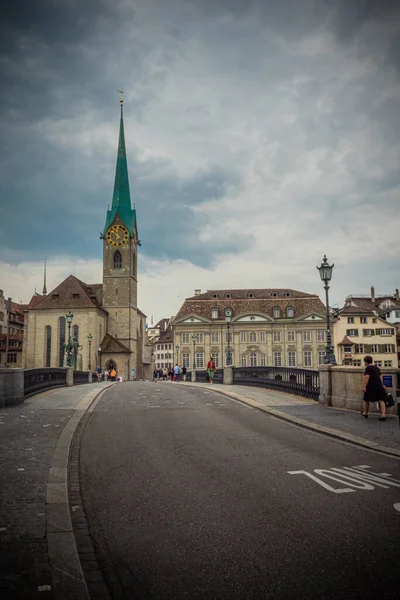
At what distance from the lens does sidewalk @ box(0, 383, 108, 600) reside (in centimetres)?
365

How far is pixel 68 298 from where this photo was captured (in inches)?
3120

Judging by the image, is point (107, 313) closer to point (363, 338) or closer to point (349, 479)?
point (363, 338)

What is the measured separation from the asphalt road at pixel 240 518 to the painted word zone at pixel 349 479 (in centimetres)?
2

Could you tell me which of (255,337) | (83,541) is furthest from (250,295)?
(83,541)

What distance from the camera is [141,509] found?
5.44 metres

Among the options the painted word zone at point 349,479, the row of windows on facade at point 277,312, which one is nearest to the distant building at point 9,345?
the row of windows on facade at point 277,312

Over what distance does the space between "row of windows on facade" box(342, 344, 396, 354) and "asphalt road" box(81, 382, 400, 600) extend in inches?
3107

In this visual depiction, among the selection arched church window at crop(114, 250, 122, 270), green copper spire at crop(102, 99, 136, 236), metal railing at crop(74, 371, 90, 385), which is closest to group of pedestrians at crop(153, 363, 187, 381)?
metal railing at crop(74, 371, 90, 385)

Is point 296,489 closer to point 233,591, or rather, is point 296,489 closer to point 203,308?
point 233,591

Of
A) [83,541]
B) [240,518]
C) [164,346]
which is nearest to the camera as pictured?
[83,541]

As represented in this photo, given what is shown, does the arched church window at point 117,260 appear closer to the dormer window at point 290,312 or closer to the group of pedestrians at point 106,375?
the group of pedestrians at point 106,375

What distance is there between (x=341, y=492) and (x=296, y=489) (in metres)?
0.53

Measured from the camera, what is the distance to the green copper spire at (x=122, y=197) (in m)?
87.6

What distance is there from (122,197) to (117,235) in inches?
285
